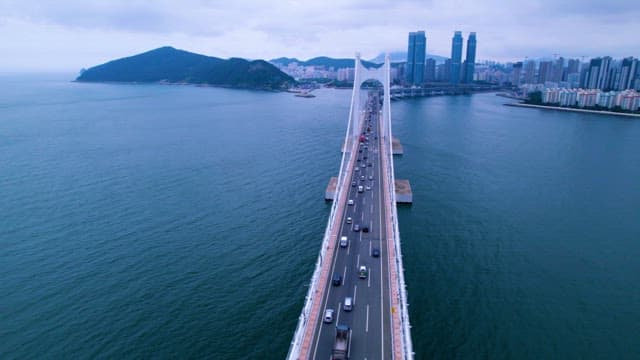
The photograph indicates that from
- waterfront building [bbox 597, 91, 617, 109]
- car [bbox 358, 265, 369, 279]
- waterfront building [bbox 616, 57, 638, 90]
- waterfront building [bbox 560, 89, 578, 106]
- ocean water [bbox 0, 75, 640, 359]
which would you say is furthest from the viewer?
waterfront building [bbox 616, 57, 638, 90]

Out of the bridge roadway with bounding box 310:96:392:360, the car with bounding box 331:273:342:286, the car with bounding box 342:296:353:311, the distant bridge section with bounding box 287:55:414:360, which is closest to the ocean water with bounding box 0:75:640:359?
the distant bridge section with bounding box 287:55:414:360

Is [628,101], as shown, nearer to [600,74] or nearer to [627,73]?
[627,73]

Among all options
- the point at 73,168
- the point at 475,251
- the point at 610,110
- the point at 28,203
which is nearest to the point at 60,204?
the point at 28,203

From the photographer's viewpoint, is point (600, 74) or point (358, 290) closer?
point (358, 290)

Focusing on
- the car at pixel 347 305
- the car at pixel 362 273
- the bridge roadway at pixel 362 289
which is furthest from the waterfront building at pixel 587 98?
the car at pixel 347 305

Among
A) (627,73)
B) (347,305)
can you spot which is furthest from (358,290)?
(627,73)

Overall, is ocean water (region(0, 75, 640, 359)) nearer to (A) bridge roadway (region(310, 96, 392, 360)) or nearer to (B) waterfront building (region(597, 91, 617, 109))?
(A) bridge roadway (region(310, 96, 392, 360))

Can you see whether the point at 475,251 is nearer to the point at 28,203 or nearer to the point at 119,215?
the point at 119,215
